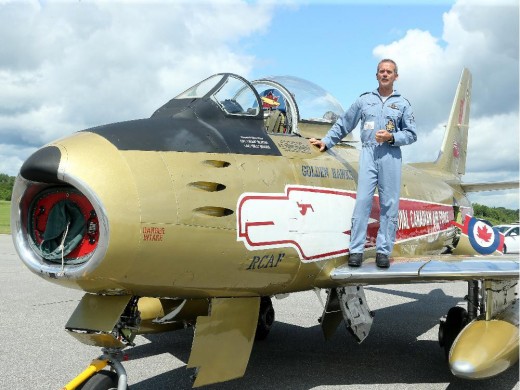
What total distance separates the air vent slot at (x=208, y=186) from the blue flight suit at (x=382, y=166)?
160 cm

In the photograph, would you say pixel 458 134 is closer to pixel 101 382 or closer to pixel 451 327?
pixel 451 327

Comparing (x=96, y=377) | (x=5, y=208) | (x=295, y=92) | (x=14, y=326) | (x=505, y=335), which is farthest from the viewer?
(x=5, y=208)

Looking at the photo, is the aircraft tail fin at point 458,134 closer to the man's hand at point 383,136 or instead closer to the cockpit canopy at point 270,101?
the cockpit canopy at point 270,101

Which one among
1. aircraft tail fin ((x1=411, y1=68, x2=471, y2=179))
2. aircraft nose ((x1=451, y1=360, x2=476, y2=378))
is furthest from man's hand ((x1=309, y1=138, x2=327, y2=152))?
aircraft tail fin ((x1=411, y1=68, x2=471, y2=179))

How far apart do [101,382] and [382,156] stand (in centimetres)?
306

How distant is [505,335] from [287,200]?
7.73 ft

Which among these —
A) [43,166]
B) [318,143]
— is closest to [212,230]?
[43,166]

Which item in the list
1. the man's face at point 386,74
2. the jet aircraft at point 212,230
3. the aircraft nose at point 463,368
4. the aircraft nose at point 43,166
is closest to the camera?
the aircraft nose at point 43,166

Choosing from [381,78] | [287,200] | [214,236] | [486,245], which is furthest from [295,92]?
[486,245]

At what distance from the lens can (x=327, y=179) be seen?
5105 millimetres

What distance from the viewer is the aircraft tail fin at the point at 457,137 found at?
1013cm

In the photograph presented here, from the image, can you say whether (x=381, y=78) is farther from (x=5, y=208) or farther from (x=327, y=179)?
(x=5, y=208)

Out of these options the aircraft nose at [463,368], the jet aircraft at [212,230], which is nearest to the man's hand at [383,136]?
the jet aircraft at [212,230]

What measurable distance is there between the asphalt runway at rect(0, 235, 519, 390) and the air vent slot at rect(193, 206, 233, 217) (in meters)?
2.04
